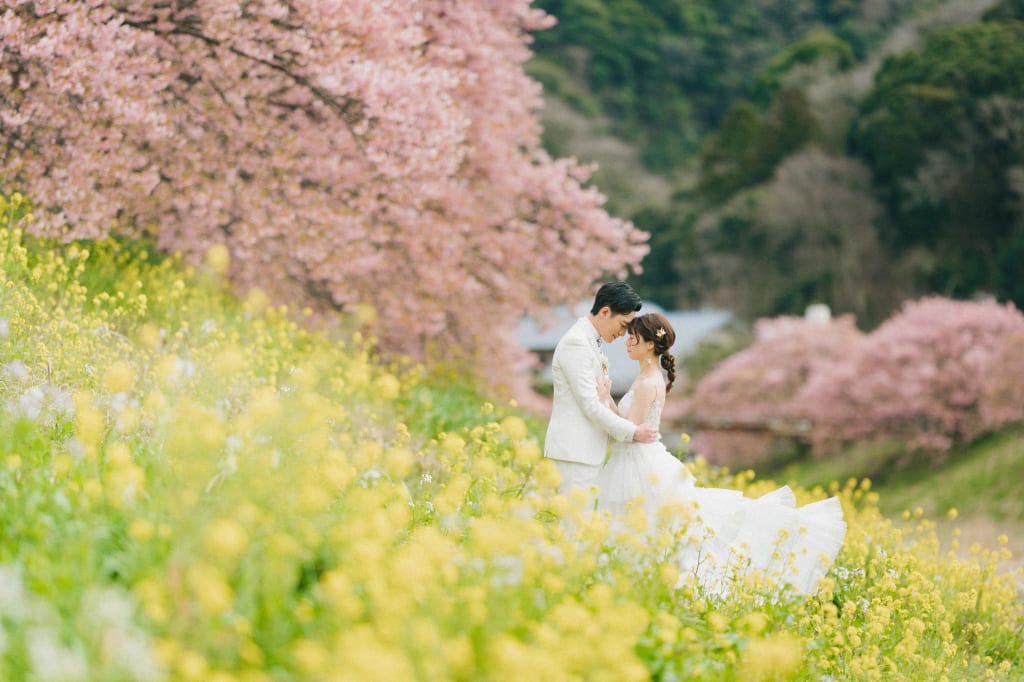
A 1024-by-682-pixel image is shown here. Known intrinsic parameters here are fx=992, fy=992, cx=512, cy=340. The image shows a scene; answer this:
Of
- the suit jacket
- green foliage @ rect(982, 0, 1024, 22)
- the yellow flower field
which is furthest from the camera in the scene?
green foliage @ rect(982, 0, 1024, 22)

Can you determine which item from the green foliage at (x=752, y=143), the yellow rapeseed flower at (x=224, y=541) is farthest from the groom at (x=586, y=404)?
the green foliage at (x=752, y=143)

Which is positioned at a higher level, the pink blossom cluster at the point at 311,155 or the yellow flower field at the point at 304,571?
the yellow flower field at the point at 304,571

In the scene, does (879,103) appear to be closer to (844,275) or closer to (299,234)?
(844,275)

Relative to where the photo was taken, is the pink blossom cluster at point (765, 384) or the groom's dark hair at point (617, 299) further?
the pink blossom cluster at point (765, 384)

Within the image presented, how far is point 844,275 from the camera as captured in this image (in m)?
33.4

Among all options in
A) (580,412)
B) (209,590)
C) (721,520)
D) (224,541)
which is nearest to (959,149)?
(721,520)

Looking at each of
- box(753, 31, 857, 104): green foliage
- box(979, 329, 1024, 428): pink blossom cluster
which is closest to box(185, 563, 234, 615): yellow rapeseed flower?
box(979, 329, 1024, 428): pink blossom cluster

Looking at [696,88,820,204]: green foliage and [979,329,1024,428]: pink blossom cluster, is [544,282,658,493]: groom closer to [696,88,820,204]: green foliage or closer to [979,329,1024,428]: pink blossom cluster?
[979,329,1024,428]: pink blossom cluster

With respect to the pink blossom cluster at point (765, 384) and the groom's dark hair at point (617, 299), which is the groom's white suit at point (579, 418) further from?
the pink blossom cluster at point (765, 384)

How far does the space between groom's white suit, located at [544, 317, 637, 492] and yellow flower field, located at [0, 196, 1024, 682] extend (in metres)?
0.26

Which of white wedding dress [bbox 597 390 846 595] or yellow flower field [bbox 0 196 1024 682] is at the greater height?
yellow flower field [bbox 0 196 1024 682]

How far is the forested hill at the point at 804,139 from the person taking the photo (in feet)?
96.1

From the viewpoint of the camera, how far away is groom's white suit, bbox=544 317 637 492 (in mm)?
5754

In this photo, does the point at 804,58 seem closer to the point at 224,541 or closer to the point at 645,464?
the point at 645,464
